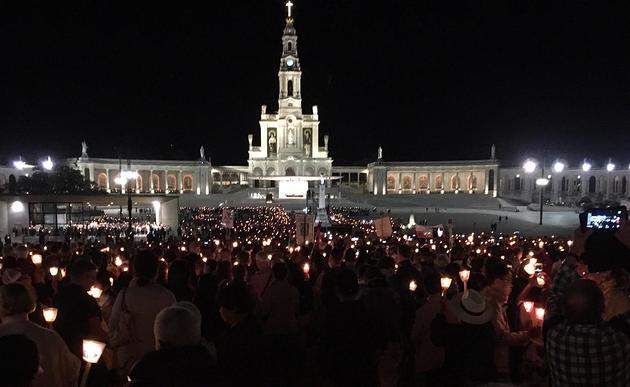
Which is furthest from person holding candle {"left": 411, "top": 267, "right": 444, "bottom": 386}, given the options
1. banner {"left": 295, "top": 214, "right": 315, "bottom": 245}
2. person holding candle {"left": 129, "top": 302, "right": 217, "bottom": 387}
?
banner {"left": 295, "top": 214, "right": 315, "bottom": 245}

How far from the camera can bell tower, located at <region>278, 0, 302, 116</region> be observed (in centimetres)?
8844

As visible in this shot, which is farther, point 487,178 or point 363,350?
point 487,178

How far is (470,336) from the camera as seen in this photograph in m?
4.57

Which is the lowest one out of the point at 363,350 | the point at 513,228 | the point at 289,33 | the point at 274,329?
the point at 513,228

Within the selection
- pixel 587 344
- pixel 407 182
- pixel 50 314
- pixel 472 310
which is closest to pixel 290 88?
pixel 407 182

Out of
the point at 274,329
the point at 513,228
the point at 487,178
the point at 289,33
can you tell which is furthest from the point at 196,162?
the point at 274,329

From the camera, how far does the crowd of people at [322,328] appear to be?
10.8ft

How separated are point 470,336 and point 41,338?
3328mm

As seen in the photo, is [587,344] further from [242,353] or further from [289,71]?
[289,71]

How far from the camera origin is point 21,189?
5903 centimetres

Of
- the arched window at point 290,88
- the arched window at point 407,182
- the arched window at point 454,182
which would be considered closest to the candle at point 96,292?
the arched window at point 290,88

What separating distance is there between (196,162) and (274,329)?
84.0 meters

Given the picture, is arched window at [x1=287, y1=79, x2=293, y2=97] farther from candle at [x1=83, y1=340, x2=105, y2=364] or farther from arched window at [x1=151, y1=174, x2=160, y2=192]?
candle at [x1=83, y1=340, x2=105, y2=364]

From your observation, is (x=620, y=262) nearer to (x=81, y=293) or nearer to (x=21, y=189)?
(x=81, y=293)
